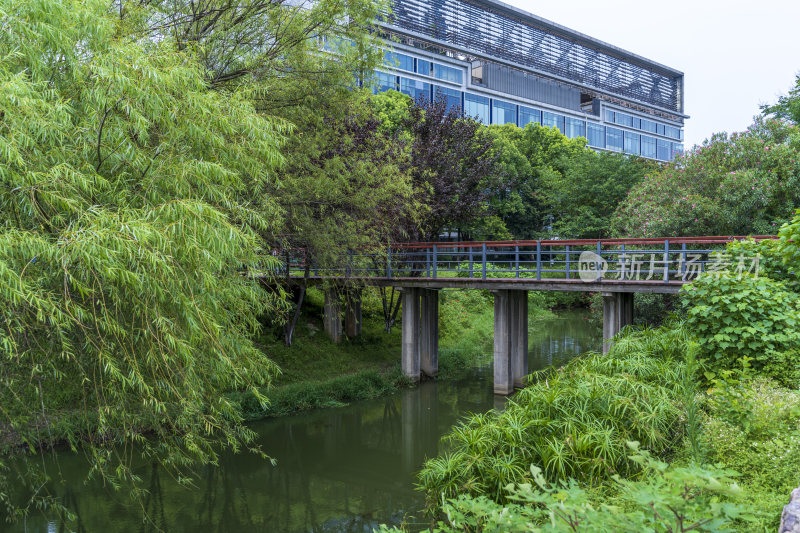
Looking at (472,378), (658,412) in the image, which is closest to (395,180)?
(472,378)

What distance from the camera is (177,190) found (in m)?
5.93

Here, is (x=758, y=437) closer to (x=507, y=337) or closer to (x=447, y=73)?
(x=507, y=337)

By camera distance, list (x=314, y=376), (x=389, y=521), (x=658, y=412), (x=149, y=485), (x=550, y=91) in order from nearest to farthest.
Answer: (x=658, y=412) < (x=389, y=521) < (x=149, y=485) < (x=314, y=376) < (x=550, y=91)

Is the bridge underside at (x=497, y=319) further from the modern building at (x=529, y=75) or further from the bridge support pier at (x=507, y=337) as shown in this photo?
the modern building at (x=529, y=75)

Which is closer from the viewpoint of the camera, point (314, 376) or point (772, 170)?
A: point (772, 170)

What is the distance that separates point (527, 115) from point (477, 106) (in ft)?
20.5

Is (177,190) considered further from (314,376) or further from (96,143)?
(314,376)

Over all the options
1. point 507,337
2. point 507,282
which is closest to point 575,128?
point 507,337

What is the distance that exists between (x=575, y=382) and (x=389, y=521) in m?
3.45

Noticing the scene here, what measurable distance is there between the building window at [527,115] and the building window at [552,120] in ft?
2.16

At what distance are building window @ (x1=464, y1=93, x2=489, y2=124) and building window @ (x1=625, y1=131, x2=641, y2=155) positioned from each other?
2212 centimetres

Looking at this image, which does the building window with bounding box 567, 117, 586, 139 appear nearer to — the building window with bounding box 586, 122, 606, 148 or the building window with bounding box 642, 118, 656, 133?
the building window with bounding box 586, 122, 606, 148

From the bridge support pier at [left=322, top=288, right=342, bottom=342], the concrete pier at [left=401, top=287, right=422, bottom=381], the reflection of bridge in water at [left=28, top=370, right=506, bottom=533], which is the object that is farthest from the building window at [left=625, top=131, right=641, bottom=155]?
the reflection of bridge in water at [left=28, top=370, right=506, bottom=533]

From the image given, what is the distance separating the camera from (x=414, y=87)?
4009 centimetres
